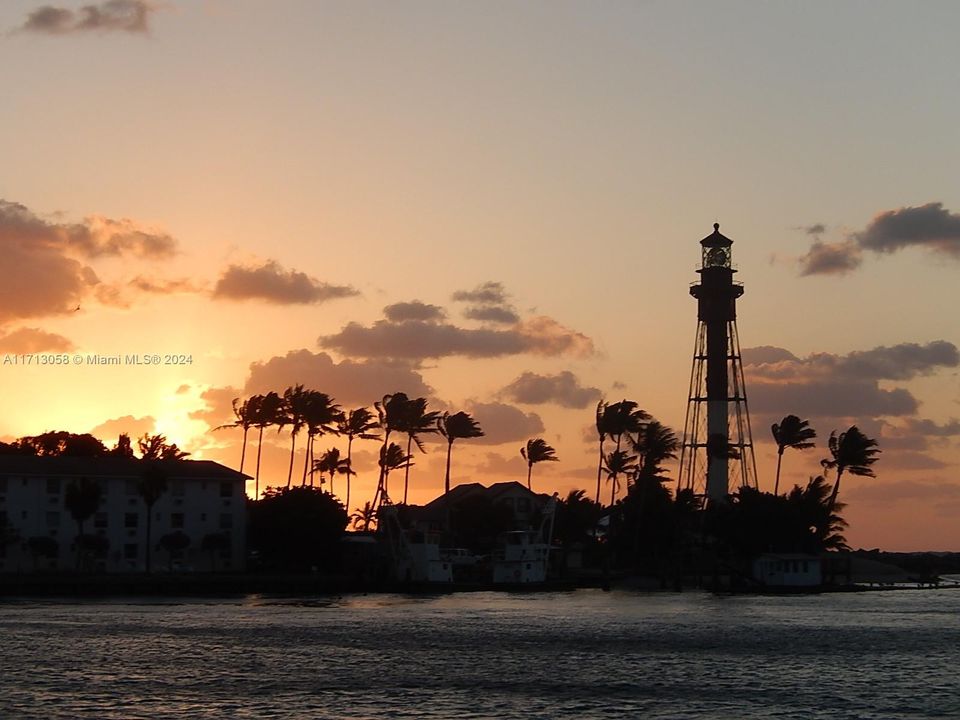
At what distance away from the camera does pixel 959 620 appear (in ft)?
341

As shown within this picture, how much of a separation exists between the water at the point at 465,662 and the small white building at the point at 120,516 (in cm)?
2648

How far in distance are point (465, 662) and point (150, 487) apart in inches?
2763

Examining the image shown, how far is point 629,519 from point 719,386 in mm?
20877

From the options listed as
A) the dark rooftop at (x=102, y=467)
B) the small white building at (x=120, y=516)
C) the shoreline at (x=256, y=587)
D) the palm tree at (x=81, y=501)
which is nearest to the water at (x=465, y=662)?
the shoreline at (x=256, y=587)

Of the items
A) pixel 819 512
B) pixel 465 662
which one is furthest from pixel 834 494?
pixel 465 662

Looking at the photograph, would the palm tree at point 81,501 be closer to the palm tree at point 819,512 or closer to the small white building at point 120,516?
the small white building at point 120,516

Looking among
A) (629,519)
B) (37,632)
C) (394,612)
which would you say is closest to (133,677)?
(37,632)

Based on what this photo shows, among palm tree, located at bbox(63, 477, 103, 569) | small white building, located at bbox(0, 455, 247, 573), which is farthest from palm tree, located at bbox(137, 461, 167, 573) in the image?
palm tree, located at bbox(63, 477, 103, 569)

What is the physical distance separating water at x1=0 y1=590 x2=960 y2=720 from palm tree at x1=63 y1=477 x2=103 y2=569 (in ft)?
71.4

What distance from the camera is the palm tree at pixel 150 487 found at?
→ 130 m

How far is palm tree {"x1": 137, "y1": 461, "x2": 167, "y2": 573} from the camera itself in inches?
5103

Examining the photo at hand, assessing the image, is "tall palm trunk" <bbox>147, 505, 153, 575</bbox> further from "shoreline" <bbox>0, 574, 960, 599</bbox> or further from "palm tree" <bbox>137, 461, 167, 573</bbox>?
"shoreline" <bbox>0, 574, 960, 599</bbox>

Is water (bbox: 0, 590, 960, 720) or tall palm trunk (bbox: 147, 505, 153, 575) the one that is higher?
tall palm trunk (bbox: 147, 505, 153, 575)

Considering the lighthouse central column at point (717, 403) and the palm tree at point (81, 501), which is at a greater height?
the lighthouse central column at point (717, 403)
